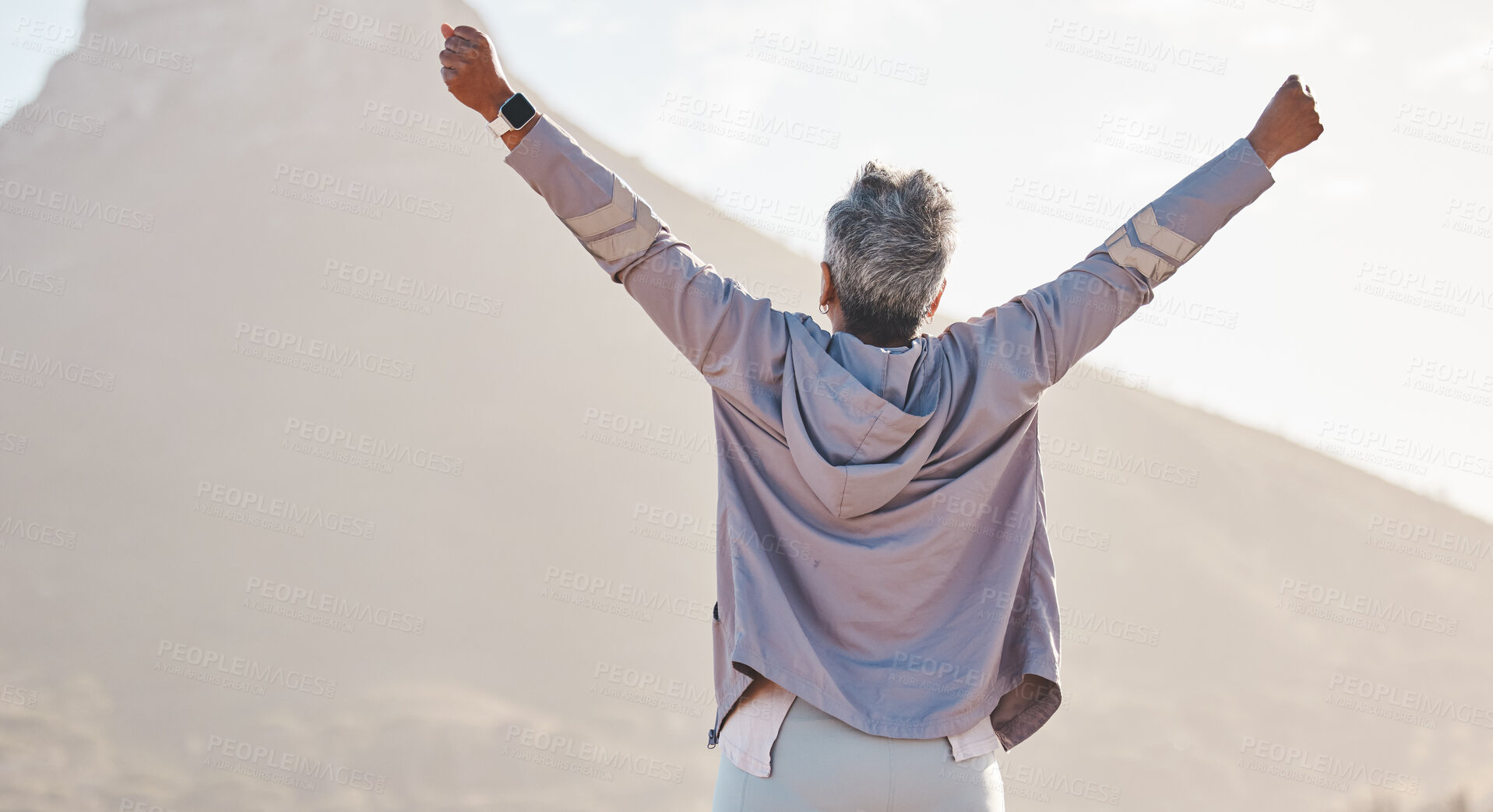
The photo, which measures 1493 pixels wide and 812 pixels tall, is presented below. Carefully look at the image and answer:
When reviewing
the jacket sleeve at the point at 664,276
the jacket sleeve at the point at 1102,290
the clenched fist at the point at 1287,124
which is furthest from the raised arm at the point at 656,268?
the clenched fist at the point at 1287,124

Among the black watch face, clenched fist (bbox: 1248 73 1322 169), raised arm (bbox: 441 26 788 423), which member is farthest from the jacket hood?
clenched fist (bbox: 1248 73 1322 169)

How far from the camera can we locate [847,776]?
1711 mm

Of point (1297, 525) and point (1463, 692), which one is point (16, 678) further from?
Result: point (1297, 525)

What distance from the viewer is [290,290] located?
14320 millimetres

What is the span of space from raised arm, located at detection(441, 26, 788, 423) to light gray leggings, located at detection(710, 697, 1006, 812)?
521mm

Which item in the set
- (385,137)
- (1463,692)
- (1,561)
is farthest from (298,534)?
(1463,692)

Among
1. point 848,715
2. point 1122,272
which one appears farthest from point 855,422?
point 1122,272

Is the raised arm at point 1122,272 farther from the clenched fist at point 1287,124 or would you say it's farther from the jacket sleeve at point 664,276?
the jacket sleeve at point 664,276

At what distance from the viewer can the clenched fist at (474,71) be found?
1.91 metres

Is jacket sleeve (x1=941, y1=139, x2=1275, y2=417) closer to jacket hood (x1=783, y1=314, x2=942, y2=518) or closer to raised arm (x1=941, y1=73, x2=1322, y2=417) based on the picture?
raised arm (x1=941, y1=73, x2=1322, y2=417)

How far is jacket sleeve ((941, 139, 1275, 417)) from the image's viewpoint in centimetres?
188

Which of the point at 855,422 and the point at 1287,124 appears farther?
the point at 1287,124

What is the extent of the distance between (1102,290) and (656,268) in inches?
31.5

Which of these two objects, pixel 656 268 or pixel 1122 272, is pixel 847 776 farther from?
pixel 1122 272
